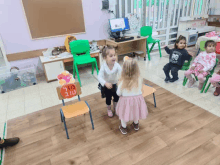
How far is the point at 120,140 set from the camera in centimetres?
180

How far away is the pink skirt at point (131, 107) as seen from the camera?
1.62m

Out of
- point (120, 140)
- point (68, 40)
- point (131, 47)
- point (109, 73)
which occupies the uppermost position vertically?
point (68, 40)

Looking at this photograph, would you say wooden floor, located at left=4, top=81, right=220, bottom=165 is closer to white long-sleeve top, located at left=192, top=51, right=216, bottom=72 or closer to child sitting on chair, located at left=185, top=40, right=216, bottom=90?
child sitting on chair, located at left=185, top=40, right=216, bottom=90

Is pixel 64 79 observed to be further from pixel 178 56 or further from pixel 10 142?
pixel 178 56

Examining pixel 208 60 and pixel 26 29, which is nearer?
pixel 208 60

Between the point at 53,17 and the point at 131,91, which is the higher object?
the point at 53,17

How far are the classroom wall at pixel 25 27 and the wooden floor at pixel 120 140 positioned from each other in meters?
1.89

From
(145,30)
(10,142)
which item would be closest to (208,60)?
(145,30)

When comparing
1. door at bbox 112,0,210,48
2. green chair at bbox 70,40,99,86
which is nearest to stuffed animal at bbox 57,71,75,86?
green chair at bbox 70,40,99,86

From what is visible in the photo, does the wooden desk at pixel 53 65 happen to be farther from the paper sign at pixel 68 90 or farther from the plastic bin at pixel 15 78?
the paper sign at pixel 68 90

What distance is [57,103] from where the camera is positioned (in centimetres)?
264

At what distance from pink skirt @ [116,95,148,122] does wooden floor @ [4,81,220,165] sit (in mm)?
328

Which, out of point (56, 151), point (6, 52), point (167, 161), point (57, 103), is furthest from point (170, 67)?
point (6, 52)

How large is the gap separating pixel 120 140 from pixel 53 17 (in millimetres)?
3088
